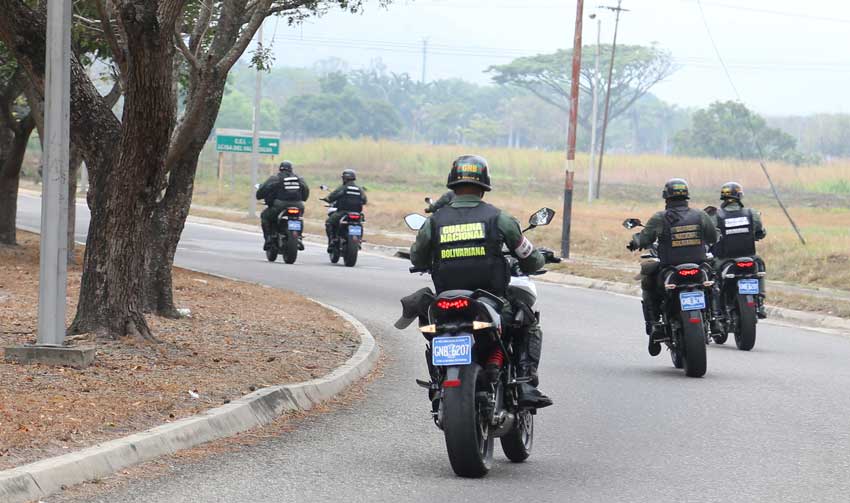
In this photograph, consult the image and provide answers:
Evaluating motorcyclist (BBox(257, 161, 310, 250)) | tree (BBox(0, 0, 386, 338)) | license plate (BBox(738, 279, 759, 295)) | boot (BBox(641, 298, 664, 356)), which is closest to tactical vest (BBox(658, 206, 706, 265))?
boot (BBox(641, 298, 664, 356))

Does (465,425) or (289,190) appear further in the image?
(289,190)

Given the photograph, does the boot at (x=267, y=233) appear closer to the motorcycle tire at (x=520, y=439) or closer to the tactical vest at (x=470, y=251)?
the motorcycle tire at (x=520, y=439)

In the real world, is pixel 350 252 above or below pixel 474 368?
below

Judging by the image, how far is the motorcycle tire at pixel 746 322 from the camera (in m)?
15.1

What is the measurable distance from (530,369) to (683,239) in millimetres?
5219

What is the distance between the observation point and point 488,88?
607ft

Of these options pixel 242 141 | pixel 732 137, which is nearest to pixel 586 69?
pixel 732 137

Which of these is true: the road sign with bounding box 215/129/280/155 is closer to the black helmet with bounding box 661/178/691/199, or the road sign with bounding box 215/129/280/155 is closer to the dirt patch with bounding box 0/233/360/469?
the dirt patch with bounding box 0/233/360/469

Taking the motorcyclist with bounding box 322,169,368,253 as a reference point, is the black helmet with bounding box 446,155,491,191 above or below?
above

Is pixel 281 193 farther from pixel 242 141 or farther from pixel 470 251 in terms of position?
pixel 242 141

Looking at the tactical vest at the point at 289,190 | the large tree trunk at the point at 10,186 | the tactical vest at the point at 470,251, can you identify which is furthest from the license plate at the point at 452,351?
the tactical vest at the point at 289,190

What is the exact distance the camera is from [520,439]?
8422 millimetres

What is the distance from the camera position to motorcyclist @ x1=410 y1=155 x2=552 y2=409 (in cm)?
816

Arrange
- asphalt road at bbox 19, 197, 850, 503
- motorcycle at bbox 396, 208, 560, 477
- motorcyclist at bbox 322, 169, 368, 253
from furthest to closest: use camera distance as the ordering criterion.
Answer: motorcyclist at bbox 322, 169, 368, 253, motorcycle at bbox 396, 208, 560, 477, asphalt road at bbox 19, 197, 850, 503
